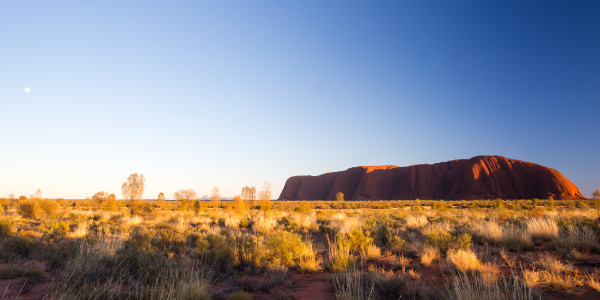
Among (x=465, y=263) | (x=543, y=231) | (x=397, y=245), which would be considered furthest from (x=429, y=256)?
(x=543, y=231)

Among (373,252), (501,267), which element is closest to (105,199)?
(373,252)

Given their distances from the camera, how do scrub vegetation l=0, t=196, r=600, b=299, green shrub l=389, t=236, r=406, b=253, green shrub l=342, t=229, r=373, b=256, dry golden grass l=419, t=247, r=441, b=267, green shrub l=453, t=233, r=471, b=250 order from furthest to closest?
green shrub l=389, t=236, r=406, b=253, green shrub l=342, t=229, r=373, b=256, green shrub l=453, t=233, r=471, b=250, dry golden grass l=419, t=247, r=441, b=267, scrub vegetation l=0, t=196, r=600, b=299

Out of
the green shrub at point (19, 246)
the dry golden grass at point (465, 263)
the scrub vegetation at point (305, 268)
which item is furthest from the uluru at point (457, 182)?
the green shrub at point (19, 246)

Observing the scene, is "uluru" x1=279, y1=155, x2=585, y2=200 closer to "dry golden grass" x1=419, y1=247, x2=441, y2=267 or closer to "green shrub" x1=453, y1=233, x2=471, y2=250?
"green shrub" x1=453, y1=233, x2=471, y2=250

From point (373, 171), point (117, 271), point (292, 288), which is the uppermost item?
point (373, 171)

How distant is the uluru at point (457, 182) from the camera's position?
67.9 meters

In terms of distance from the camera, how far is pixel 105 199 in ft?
93.8

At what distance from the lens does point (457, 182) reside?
77250mm

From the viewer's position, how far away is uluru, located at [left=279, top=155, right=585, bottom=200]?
67.9 m

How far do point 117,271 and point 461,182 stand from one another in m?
87.7

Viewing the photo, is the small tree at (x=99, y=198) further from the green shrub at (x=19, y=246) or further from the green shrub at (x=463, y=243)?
the green shrub at (x=463, y=243)

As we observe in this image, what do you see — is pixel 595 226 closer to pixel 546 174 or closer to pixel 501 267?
pixel 501 267

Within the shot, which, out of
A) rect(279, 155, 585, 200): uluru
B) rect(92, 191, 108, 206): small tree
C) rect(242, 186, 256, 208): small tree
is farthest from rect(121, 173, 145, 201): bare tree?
rect(279, 155, 585, 200): uluru

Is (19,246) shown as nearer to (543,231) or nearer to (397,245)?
(397,245)
